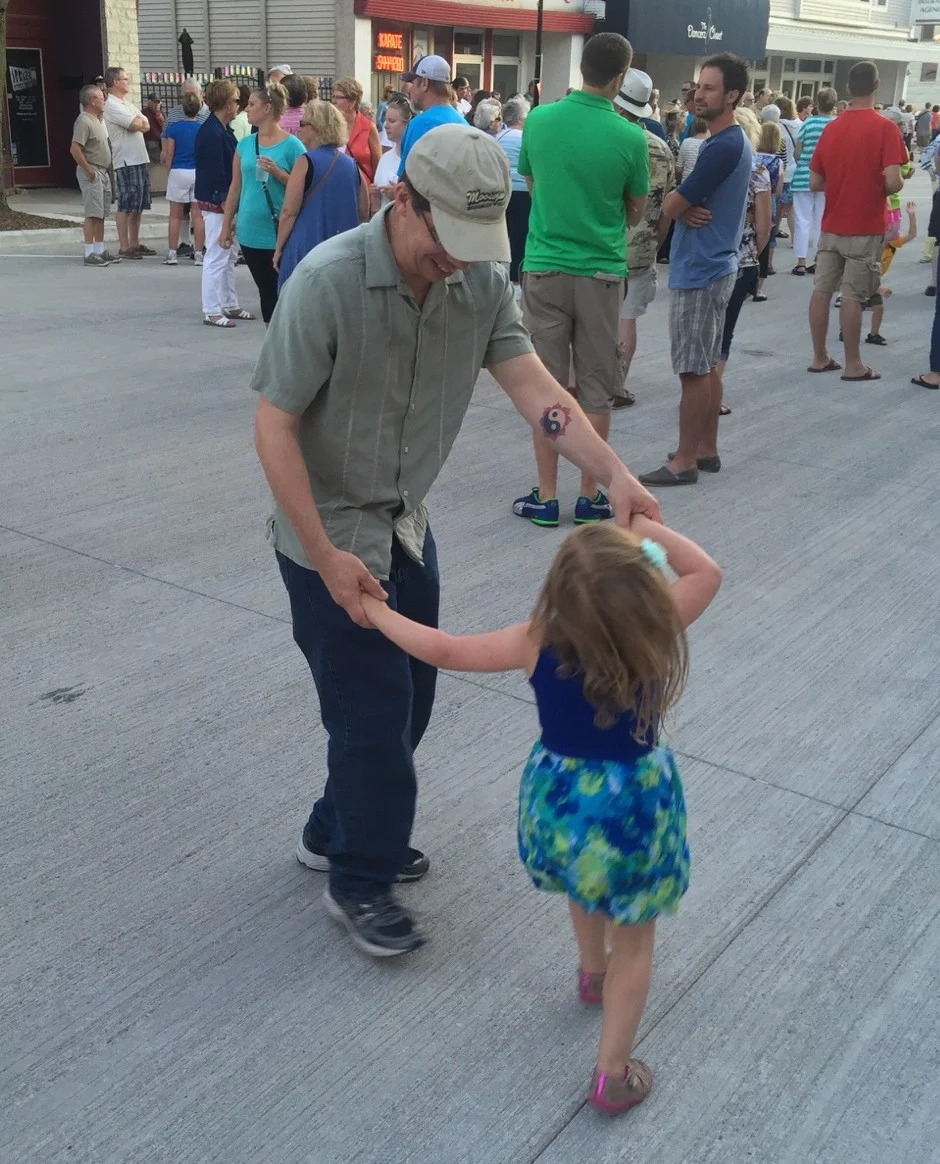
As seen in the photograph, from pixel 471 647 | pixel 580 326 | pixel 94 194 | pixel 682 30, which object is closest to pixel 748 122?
pixel 580 326

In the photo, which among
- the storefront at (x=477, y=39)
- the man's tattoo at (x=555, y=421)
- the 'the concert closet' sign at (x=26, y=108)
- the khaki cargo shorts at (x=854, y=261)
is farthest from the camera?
the storefront at (x=477, y=39)

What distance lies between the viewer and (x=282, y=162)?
8312 mm

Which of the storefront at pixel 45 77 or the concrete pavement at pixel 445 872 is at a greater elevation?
the storefront at pixel 45 77

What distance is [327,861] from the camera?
10.1 feet

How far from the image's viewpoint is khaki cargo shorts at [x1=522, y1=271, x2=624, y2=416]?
5512mm

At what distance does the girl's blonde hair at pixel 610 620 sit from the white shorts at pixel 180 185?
1204 centimetres

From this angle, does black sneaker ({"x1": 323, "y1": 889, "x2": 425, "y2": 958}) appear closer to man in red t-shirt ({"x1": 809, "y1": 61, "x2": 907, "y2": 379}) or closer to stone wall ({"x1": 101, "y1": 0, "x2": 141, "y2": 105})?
man in red t-shirt ({"x1": 809, "y1": 61, "x2": 907, "y2": 379})

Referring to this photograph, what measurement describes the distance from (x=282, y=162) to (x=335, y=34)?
65.0 feet

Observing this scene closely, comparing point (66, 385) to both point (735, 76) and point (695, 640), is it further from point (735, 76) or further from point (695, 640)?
point (695, 640)

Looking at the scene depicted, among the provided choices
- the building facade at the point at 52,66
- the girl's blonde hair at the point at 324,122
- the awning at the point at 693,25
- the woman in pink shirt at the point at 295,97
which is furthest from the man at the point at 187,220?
the awning at the point at 693,25

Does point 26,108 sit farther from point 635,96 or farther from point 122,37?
point 635,96

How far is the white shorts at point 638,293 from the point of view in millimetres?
7637

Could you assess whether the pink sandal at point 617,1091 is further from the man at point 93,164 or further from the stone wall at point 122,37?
the stone wall at point 122,37

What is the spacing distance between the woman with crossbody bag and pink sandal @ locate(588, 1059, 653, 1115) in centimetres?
613
